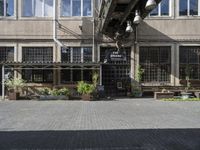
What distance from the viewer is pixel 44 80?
88.1 ft

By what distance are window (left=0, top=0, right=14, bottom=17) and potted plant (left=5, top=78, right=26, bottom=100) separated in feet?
15.7

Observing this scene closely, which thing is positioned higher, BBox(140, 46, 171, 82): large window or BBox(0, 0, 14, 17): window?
BBox(0, 0, 14, 17): window

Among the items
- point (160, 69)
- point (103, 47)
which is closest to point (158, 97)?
point (160, 69)

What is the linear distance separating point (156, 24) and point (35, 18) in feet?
27.4

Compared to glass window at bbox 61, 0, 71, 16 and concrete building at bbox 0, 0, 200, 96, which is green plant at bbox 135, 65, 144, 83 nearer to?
concrete building at bbox 0, 0, 200, 96

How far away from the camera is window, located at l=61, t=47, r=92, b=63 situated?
26.8 m

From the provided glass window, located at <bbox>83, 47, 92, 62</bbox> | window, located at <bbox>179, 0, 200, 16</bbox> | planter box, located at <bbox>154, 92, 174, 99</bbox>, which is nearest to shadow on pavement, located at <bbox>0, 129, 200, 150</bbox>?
planter box, located at <bbox>154, 92, 174, 99</bbox>

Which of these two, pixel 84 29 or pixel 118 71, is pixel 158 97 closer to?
pixel 118 71

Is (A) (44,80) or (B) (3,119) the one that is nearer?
(B) (3,119)

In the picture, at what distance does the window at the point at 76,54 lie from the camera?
26.8 m

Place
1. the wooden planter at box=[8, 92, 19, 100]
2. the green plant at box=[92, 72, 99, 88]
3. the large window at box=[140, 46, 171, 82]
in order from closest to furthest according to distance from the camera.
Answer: the wooden planter at box=[8, 92, 19, 100] < the green plant at box=[92, 72, 99, 88] < the large window at box=[140, 46, 171, 82]

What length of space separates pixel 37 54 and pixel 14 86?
10.0 ft

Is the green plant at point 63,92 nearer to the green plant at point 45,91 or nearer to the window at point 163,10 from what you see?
the green plant at point 45,91

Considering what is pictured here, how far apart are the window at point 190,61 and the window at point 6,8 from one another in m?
12.1
